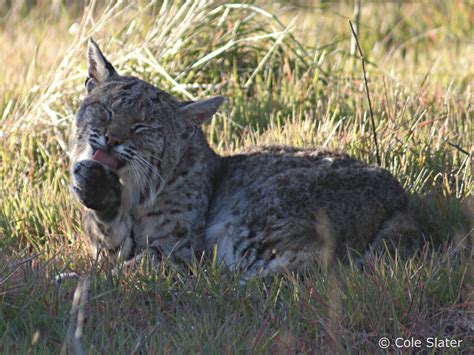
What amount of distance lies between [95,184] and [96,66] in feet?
3.51

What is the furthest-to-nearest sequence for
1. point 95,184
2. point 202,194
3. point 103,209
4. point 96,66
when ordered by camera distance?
point 96,66 < point 202,194 < point 103,209 < point 95,184

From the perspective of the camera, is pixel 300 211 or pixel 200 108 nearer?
pixel 300 211

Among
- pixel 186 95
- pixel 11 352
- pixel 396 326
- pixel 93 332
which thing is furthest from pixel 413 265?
pixel 186 95

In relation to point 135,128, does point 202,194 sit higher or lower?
lower

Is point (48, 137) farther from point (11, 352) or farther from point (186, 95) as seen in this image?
point (11, 352)

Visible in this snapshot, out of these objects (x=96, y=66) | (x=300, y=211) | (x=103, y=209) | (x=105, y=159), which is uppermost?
(x=96, y=66)

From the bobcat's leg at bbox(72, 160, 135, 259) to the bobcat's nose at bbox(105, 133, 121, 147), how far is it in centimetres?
13

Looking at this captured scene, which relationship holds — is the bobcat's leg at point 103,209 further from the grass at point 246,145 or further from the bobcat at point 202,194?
the grass at point 246,145

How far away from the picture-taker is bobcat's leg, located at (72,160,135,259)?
499cm

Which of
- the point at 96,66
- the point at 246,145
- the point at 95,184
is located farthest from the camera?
the point at 246,145

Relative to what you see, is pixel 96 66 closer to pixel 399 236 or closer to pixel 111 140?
pixel 111 140

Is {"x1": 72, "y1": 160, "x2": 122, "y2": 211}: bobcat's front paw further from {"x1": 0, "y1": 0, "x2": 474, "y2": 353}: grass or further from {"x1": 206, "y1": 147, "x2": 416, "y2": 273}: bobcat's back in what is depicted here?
{"x1": 206, "y1": 147, "x2": 416, "y2": 273}: bobcat's back

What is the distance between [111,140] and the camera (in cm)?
504

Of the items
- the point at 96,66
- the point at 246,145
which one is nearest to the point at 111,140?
the point at 96,66
